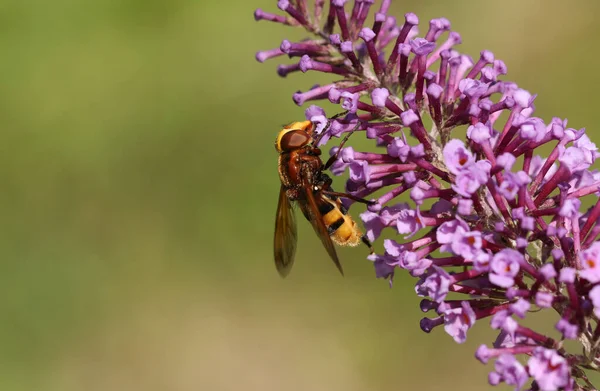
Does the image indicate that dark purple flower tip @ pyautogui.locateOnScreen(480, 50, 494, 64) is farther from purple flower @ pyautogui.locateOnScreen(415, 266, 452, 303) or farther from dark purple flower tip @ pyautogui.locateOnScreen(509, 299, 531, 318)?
dark purple flower tip @ pyautogui.locateOnScreen(509, 299, 531, 318)

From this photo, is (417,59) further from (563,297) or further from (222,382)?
(222,382)

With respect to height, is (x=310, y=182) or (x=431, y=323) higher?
(x=310, y=182)

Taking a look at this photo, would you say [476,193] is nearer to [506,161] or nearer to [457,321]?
[506,161]

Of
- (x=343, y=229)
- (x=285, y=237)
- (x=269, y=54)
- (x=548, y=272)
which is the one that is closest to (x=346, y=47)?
(x=269, y=54)

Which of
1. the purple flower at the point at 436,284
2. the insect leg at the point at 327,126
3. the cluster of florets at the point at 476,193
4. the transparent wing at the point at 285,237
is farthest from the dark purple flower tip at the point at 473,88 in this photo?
the transparent wing at the point at 285,237

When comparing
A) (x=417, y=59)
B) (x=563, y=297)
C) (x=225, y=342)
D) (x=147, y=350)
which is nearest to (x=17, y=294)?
(x=147, y=350)

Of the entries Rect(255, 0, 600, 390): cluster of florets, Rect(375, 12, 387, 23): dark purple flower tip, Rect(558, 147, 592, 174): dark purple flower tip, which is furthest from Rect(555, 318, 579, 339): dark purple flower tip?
Rect(375, 12, 387, 23): dark purple flower tip
